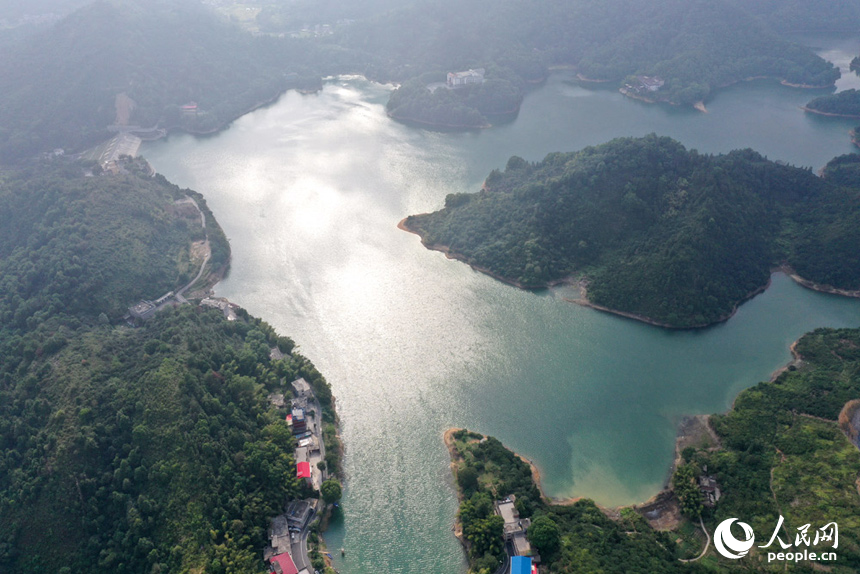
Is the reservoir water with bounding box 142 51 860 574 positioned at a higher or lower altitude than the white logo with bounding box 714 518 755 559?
lower

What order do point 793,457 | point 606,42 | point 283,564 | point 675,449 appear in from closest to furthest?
point 283,564 < point 793,457 < point 675,449 < point 606,42

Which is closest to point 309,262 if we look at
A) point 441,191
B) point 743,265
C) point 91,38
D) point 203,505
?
point 441,191

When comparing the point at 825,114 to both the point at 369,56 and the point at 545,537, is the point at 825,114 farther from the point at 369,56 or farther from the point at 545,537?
the point at 545,537

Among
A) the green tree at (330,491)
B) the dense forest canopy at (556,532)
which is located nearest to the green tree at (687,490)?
the dense forest canopy at (556,532)

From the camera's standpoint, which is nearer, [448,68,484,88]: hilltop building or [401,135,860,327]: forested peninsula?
[401,135,860,327]: forested peninsula

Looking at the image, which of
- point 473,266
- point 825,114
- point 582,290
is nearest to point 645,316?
point 582,290

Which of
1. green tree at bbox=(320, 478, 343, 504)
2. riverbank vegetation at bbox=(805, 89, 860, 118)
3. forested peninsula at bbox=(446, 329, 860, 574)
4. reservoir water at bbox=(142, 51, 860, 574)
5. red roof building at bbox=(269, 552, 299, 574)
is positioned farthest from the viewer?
riverbank vegetation at bbox=(805, 89, 860, 118)

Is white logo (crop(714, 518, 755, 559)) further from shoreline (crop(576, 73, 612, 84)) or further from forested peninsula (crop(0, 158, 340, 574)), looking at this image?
shoreline (crop(576, 73, 612, 84))

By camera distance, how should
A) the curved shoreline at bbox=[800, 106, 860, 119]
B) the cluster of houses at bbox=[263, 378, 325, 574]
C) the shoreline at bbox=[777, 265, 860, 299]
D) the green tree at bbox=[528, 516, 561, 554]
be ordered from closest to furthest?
the green tree at bbox=[528, 516, 561, 554], the cluster of houses at bbox=[263, 378, 325, 574], the shoreline at bbox=[777, 265, 860, 299], the curved shoreline at bbox=[800, 106, 860, 119]

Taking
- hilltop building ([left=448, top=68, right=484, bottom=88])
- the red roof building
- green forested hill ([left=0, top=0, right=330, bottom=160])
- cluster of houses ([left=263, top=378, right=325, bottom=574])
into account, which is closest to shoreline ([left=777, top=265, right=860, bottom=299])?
cluster of houses ([left=263, top=378, right=325, bottom=574])
